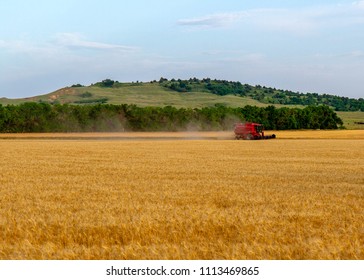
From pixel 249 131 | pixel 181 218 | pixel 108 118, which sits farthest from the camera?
pixel 108 118

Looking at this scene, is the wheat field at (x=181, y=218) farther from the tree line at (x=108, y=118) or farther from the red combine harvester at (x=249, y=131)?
the tree line at (x=108, y=118)

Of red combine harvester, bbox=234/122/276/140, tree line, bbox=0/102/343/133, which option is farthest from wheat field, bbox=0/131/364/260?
tree line, bbox=0/102/343/133

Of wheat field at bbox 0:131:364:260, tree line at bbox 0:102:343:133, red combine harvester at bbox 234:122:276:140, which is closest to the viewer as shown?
wheat field at bbox 0:131:364:260

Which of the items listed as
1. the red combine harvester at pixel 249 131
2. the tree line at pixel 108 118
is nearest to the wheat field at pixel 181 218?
the red combine harvester at pixel 249 131

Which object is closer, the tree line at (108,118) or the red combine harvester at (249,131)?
the red combine harvester at (249,131)

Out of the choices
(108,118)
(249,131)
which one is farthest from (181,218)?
(108,118)

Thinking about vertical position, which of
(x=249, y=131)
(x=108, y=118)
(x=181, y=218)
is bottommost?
(x=249, y=131)

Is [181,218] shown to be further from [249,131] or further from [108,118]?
[108,118]

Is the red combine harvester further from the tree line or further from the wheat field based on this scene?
the wheat field

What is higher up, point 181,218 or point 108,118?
point 181,218

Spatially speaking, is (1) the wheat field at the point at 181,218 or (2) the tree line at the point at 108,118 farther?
(2) the tree line at the point at 108,118

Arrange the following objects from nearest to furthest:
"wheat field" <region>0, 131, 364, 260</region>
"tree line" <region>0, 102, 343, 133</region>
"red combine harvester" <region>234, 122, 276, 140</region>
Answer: "wheat field" <region>0, 131, 364, 260</region>
"red combine harvester" <region>234, 122, 276, 140</region>
"tree line" <region>0, 102, 343, 133</region>

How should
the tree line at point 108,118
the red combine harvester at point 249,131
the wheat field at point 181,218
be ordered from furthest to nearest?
the tree line at point 108,118
the red combine harvester at point 249,131
the wheat field at point 181,218

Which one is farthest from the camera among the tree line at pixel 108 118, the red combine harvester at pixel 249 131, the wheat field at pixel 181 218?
the tree line at pixel 108 118
